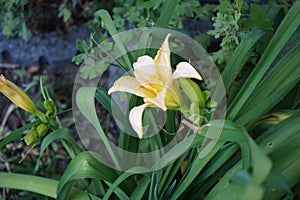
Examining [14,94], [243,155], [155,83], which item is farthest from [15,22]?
[243,155]

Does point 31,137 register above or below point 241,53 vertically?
below

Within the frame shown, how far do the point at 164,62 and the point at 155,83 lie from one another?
0.04 meters

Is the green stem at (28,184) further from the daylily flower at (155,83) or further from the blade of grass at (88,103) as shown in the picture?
the daylily flower at (155,83)

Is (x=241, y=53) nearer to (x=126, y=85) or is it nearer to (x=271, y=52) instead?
(x=271, y=52)

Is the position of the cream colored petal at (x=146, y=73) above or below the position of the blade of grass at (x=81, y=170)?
above

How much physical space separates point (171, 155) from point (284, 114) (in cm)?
31

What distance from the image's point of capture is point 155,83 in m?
0.76

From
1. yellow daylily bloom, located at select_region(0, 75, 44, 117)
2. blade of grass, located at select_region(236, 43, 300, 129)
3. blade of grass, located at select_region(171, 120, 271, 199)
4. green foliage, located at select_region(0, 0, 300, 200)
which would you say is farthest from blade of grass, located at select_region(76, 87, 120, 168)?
blade of grass, located at select_region(236, 43, 300, 129)

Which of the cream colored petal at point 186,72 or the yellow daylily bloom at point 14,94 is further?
the yellow daylily bloom at point 14,94

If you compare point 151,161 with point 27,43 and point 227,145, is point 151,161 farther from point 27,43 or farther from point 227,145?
point 27,43

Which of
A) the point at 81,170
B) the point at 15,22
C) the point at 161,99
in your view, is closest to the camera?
the point at 161,99

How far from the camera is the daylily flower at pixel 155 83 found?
739 mm

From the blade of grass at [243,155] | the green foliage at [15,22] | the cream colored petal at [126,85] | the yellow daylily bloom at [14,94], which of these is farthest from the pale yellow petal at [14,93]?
the green foliage at [15,22]

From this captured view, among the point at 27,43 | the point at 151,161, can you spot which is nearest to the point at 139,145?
the point at 151,161
